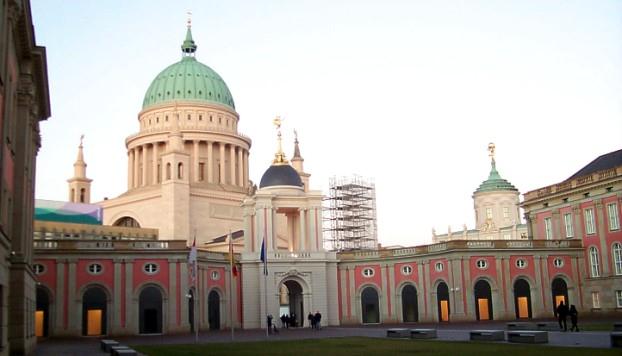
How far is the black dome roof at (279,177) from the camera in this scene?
2970 inches

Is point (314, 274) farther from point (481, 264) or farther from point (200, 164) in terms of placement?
point (200, 164)

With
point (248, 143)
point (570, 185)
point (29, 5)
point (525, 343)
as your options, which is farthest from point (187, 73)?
point (525, 343)

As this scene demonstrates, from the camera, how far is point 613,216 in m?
67.6

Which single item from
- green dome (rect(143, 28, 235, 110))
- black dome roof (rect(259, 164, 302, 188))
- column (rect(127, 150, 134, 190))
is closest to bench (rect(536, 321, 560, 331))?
black dome roof (rect(259, 164, 302, 188))

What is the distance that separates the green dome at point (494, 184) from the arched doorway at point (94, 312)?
70.7 metres

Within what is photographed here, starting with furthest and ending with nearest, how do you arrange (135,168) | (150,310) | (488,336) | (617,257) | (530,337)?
(135,168) → (617,257) → (150,310) → (488,336) → (530,337)

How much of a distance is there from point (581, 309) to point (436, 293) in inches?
509

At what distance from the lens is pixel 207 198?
4018 inches

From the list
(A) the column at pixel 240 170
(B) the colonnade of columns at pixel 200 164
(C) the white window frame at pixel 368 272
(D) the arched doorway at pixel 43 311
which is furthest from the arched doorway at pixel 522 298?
(A) the column at pixel 240 170

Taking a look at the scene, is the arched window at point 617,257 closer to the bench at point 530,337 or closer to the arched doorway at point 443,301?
the arched doorway at point 443,301

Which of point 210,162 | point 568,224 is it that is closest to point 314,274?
point 568,224

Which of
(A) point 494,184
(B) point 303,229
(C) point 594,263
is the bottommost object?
(C) point 594,263

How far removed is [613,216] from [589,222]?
142 inches

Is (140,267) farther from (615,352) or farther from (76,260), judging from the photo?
(615,352)
